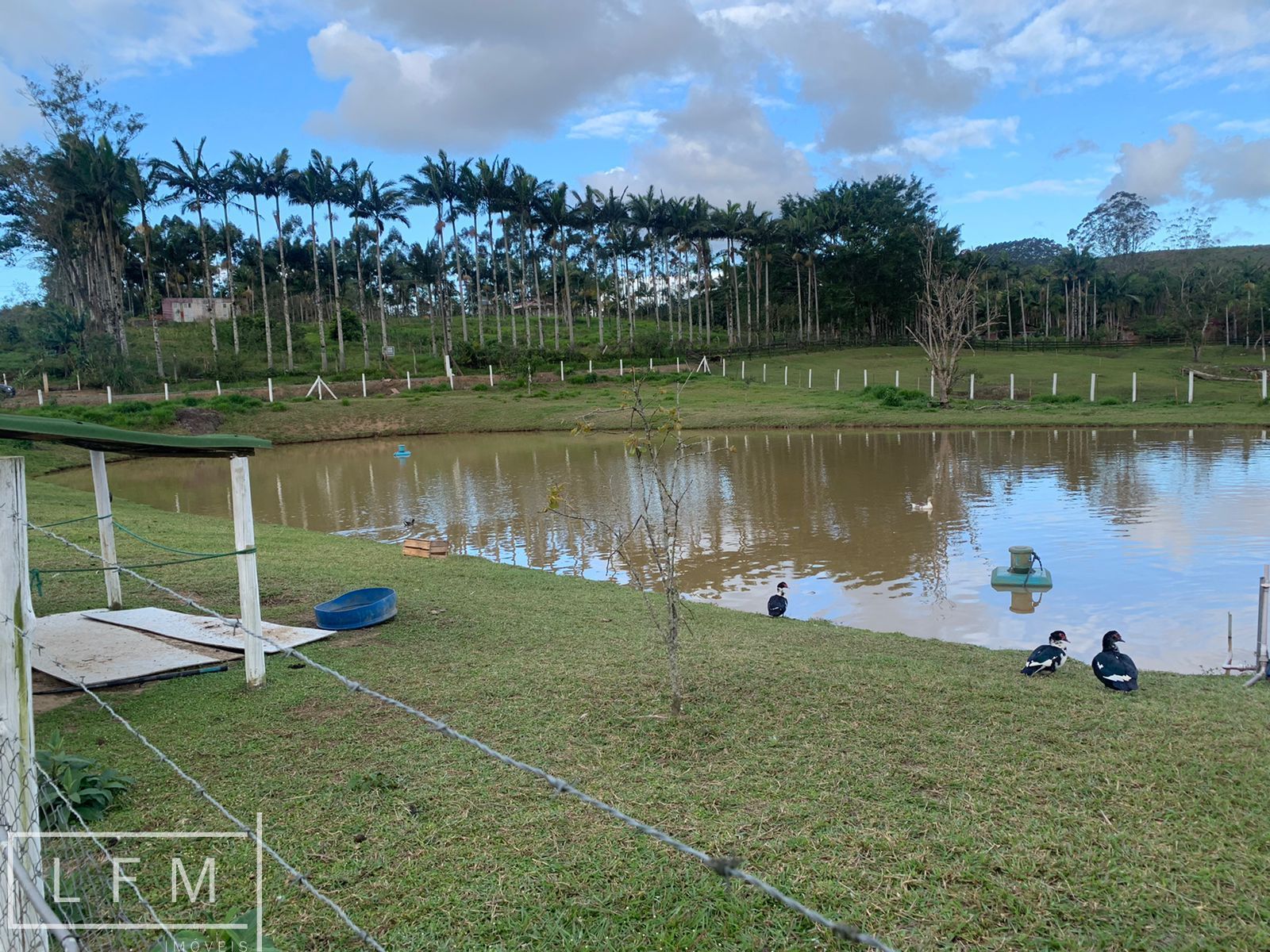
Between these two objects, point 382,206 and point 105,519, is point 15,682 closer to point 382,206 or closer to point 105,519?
point 105,519

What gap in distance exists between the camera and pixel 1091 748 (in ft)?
16.5

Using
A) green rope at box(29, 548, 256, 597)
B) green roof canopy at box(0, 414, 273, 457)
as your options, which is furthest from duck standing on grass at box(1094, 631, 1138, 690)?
green roof canopy at box(0, 414, 273, 457)

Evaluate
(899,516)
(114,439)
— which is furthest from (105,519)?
(899,516)

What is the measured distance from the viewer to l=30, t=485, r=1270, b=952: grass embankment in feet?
11.2

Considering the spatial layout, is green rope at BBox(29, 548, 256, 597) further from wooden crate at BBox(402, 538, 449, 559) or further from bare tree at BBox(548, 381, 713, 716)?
wooden crate at BBox(402, 538, 449, 559)

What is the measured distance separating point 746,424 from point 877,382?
48.3 feet

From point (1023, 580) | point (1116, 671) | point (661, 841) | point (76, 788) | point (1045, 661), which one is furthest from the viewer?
point (1023, 580)

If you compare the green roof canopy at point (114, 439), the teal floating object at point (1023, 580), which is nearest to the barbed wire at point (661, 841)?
the green roof canopy at point (114, 439)

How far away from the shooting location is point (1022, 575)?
11.2 m

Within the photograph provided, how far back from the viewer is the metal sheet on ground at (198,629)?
24.7 feet

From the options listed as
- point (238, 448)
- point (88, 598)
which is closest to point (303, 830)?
point (238, 448)

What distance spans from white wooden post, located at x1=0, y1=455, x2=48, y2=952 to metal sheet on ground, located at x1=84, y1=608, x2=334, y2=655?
4179 millimetres

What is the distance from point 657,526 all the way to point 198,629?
8775 mm

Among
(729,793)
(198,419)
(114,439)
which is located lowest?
(729,793)
